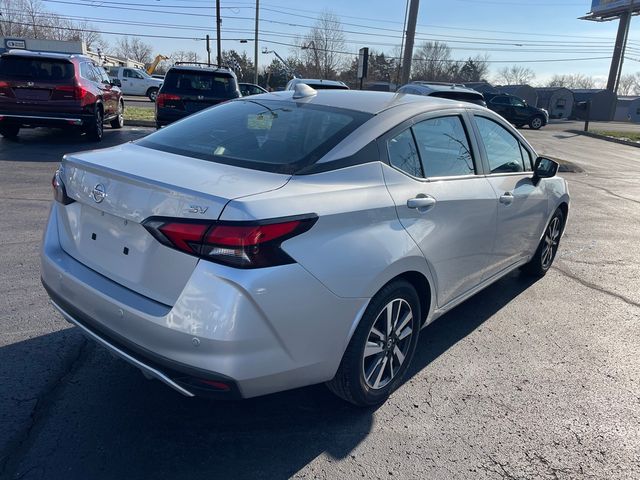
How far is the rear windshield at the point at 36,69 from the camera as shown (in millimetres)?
10188

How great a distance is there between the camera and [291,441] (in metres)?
2.58

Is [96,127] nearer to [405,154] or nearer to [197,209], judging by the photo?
[405,154]

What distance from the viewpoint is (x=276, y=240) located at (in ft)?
6.95

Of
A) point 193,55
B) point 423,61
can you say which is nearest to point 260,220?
point 423,61

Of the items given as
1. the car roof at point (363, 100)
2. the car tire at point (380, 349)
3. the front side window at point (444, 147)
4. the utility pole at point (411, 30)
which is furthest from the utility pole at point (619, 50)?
the car tire at point (380, 349)

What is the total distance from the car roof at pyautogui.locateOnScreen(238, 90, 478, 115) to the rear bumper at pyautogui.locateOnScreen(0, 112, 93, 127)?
27.8 feet

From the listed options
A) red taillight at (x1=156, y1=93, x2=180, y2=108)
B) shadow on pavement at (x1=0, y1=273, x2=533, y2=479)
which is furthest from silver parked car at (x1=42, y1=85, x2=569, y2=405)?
red taillight at (x1=156, y1=93, x2=180, y2=108)

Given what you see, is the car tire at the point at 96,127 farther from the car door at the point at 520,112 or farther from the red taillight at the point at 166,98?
the car door at the point at 520,112

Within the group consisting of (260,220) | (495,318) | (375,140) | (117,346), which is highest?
(375,140)

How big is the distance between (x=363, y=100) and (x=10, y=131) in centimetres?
1113

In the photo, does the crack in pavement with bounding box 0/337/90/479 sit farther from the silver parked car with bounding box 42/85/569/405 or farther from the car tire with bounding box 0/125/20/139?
the car tire with bounding box 0/125/20/139

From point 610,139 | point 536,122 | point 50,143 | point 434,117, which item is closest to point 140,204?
point 434,117

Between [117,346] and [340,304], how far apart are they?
3.49 ft

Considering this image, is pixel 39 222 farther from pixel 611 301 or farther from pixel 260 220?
pixel 611 301
